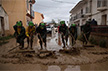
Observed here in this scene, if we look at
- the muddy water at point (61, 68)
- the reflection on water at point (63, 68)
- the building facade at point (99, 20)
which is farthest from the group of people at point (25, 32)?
the building facade at point (99, 20)

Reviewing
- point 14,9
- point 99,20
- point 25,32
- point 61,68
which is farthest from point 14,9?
point 61,68

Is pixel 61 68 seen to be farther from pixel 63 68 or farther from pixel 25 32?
pixel 25 32

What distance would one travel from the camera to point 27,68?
3.98 meters

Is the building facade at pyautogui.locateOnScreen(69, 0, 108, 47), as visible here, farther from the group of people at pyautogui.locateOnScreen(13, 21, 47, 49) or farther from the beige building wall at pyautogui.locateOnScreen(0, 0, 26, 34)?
the beige building wall at pyautogui.locateOnScreen(0, 0, 26, 34)

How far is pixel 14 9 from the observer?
60.2ft

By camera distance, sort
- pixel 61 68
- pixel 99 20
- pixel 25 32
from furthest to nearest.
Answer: pixel 99 20
pixel 25 32
pixel 61 68

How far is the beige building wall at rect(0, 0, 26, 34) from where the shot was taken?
18.2 meters

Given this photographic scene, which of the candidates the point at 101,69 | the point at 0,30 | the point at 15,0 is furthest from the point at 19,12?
the point at 101,69

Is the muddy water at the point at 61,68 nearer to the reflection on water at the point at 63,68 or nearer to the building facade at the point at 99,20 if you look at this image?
the reflection on water at the point at 63,68

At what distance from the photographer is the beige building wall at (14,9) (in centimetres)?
1820

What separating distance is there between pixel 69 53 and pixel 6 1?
55.7 feet

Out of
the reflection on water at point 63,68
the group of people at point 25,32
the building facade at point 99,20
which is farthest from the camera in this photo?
the building facade at point 99,20

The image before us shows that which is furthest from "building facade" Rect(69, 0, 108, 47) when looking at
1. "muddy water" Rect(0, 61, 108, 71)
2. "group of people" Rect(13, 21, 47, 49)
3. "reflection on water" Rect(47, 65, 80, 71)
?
"reflection on water" Rect(47, 65, 80, 71)

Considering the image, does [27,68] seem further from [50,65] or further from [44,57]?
[44,57]
